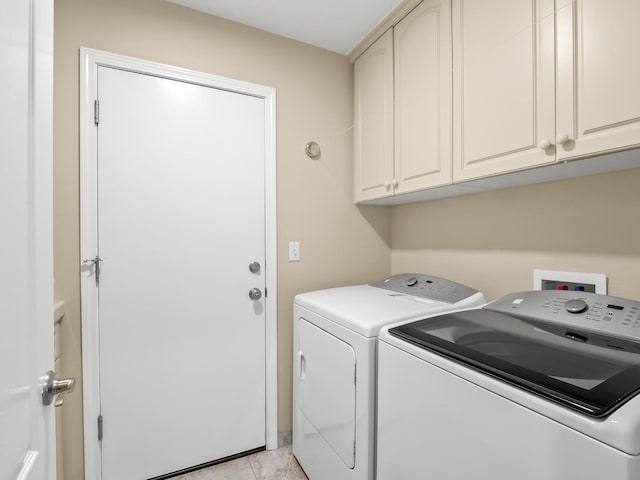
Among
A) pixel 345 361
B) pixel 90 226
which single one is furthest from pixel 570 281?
pixel 90 226

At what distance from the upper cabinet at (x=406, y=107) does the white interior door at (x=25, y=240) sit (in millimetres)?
1385

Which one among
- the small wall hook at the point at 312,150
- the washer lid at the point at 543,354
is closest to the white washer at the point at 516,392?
the washer lid at the point at 543,354

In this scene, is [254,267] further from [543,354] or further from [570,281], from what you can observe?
[570,281]

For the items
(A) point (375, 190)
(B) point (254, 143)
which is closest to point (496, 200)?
(A) point (375, 190)

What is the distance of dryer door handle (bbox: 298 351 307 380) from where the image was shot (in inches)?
63.4

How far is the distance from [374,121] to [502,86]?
0.82m

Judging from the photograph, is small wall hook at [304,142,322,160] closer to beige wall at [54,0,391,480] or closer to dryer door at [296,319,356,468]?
beige wall at [54,0,391,480]

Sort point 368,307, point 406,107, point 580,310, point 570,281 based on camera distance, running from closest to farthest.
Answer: point 580,310 → point 570,281 → point 368,307 → point 406,107

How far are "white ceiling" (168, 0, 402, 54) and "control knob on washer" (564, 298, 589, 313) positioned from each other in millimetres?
1628

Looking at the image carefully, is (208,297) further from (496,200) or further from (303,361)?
(496,200)

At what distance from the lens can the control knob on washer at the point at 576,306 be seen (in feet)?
3.35

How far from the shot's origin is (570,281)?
126 centimetres

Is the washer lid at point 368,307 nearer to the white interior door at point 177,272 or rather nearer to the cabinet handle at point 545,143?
the white interior door at point 177,272

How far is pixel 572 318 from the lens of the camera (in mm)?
1010
